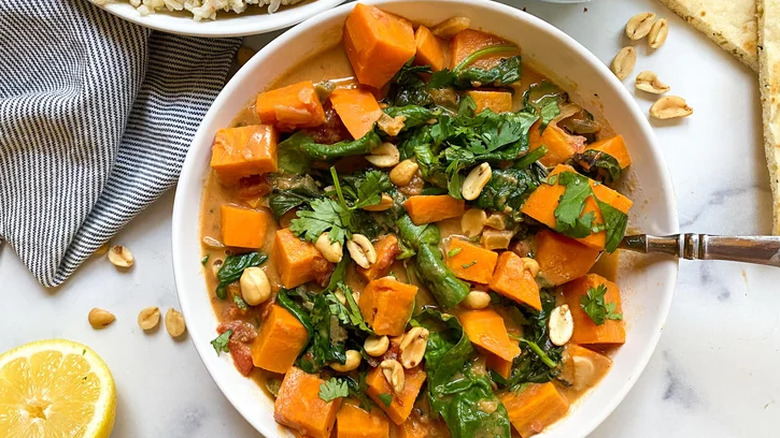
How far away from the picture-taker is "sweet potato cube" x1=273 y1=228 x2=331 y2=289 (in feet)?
9.39

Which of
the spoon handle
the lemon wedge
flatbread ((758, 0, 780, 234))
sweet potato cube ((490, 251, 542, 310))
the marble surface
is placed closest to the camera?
the spoon handle

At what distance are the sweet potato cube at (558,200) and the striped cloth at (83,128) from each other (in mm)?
1547

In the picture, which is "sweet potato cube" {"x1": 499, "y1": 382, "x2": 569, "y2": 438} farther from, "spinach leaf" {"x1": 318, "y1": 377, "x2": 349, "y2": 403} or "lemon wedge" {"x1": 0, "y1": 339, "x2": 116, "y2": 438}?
"lemon wedge" {"x1": 0, "y1": 339, "x2": 116, "y2": 438}

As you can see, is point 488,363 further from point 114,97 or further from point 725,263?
point 114,97

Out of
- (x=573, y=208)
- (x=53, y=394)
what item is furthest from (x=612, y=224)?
(x=53, y=394)

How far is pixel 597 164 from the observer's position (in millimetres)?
3012

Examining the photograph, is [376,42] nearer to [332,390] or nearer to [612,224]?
[612,224]

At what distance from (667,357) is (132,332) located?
8.40 feet

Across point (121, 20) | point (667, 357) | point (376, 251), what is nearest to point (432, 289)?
point (376, 251)

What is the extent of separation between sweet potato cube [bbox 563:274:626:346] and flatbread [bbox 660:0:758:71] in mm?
1368

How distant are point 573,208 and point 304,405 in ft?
4.35

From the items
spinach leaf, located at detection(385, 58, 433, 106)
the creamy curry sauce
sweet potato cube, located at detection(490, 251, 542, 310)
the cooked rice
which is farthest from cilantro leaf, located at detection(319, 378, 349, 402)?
the cooked rice

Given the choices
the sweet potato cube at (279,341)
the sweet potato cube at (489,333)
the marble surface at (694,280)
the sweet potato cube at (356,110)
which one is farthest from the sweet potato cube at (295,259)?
the marble surface at (694,280)

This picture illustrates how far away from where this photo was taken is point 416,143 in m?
3.00
